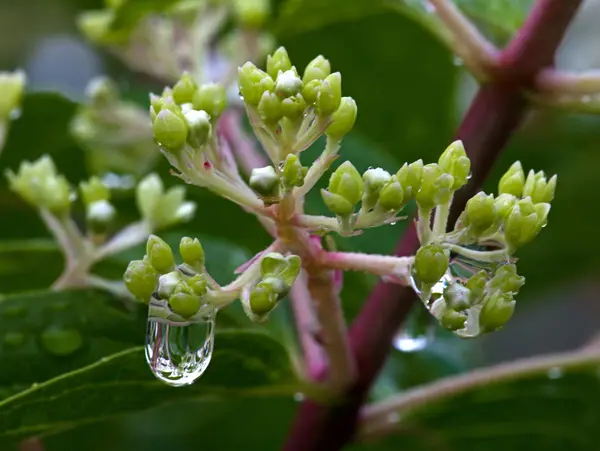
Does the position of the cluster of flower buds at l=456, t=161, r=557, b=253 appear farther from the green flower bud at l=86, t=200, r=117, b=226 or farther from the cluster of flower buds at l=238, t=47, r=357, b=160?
the green flower bud at l=86, t=200, r=117, b=226

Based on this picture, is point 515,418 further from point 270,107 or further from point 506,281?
point 270,107

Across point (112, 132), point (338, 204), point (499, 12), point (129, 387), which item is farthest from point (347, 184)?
point (112, 132)

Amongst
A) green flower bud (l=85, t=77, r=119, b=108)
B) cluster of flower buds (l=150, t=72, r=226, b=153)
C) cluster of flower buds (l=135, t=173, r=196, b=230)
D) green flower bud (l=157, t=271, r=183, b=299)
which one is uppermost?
cluster of flower buds (l=150, t=72, r=226, b=153)

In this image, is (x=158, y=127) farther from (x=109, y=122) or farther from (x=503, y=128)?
(x=109, y=122)

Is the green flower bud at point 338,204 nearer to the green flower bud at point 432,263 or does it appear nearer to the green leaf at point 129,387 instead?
the green flower bud at point 432,263

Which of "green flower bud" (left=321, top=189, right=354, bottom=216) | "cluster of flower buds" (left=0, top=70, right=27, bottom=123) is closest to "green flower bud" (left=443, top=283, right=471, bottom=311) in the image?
"green flower bud" (left=321, top=189, right=354, bottom=216)

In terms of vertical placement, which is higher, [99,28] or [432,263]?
[432,263]
